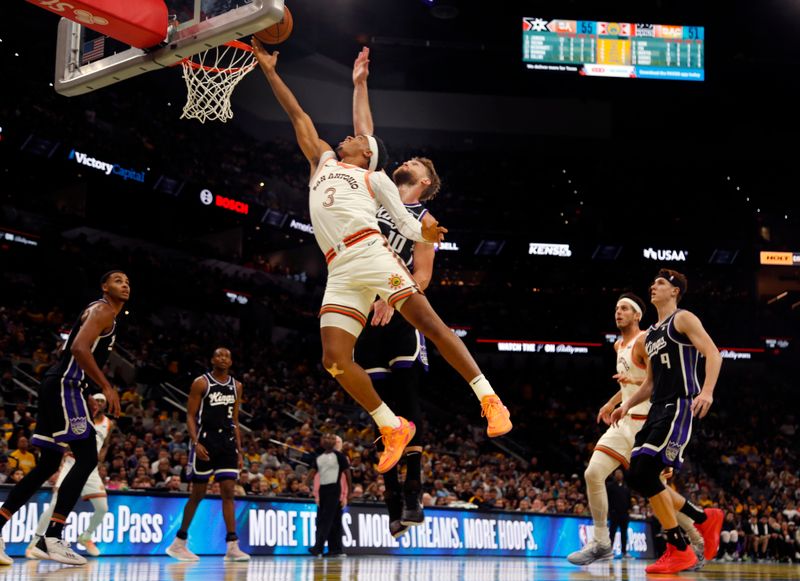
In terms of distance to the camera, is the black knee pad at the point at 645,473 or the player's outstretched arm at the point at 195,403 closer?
the black knee pad at the point at 645,473

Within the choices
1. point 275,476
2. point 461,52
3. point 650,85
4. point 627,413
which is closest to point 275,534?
point 275,476

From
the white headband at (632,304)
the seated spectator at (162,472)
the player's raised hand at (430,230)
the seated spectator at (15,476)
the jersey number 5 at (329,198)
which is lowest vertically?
the seated spectator at (15,476)

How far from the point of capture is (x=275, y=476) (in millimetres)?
16453

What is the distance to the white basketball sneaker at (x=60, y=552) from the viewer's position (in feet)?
24.2

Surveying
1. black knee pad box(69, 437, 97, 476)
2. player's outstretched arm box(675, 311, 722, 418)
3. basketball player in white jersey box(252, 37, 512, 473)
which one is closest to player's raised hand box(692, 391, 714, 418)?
player's outstretched arm box(675, 311, 722, 418)

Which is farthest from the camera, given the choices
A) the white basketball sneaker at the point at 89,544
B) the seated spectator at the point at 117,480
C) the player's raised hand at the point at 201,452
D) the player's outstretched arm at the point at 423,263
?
the seated spectator at the point at 117,480

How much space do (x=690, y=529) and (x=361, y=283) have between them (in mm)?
5056

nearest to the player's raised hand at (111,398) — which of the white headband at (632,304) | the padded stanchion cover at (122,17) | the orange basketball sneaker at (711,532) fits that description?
the padded stanchion cover at (122,17)

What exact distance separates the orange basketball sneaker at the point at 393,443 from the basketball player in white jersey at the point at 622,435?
2980 millimetres

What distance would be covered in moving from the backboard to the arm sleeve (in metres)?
1.96

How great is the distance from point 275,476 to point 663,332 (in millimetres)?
10631

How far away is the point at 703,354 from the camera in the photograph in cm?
689

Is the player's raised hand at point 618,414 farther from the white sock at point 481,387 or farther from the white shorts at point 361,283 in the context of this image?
the white shorts at point 361,283

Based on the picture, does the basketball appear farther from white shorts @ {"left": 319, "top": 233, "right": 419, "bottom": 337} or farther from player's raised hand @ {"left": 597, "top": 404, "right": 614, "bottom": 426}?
player's raised hand @ {"left": 597, "top": 404, "right": 614, "bottom": 426}
